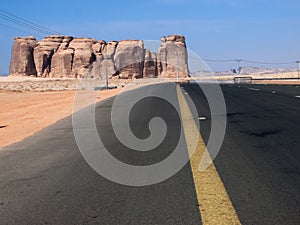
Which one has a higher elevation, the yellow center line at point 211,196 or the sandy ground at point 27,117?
the yellow center line at point 211,196

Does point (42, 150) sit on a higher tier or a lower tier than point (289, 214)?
lower

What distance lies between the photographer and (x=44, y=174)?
573 cm

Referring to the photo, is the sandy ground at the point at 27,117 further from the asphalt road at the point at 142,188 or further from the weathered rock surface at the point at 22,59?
the weathered rock surface at the point at 22,59

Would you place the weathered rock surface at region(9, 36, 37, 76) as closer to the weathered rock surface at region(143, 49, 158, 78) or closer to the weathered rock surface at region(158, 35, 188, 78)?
the weathered rock surface at region(143, 49, 158, 78)

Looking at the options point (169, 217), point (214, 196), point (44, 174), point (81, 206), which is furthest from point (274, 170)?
point (44, 174)

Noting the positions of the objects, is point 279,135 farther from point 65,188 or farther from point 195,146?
point 65,188

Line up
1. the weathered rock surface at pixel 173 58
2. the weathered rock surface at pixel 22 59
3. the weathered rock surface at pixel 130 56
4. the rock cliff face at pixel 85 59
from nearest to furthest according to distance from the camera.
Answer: the rock cliff face at pixel 85 59 → the weathered rock surface at pixel 22 59 → the weathered rock surface at pixel 130 56 → the weathered rock surface at pixel 173 58

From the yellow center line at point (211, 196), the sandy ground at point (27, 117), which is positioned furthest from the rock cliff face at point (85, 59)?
the yellow center line at point (211, 196)

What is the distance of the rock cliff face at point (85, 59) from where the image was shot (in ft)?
489

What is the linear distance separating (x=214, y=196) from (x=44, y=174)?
102 inches

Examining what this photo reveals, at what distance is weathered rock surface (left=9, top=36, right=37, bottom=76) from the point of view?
152 meters

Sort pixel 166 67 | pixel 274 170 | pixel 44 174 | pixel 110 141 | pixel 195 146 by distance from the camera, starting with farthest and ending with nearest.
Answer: pixel 166 67 < pixel 110 141 < pixel 195 146 < pixel 44 174 < pixel 274 170

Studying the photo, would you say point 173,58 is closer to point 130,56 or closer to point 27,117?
point 130,56

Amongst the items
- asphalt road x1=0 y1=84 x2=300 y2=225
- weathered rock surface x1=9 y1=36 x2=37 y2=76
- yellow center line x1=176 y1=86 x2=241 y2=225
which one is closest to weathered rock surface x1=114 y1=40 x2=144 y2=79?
weathered rock surface x1=9 y1=36 x2=37 y2=76
